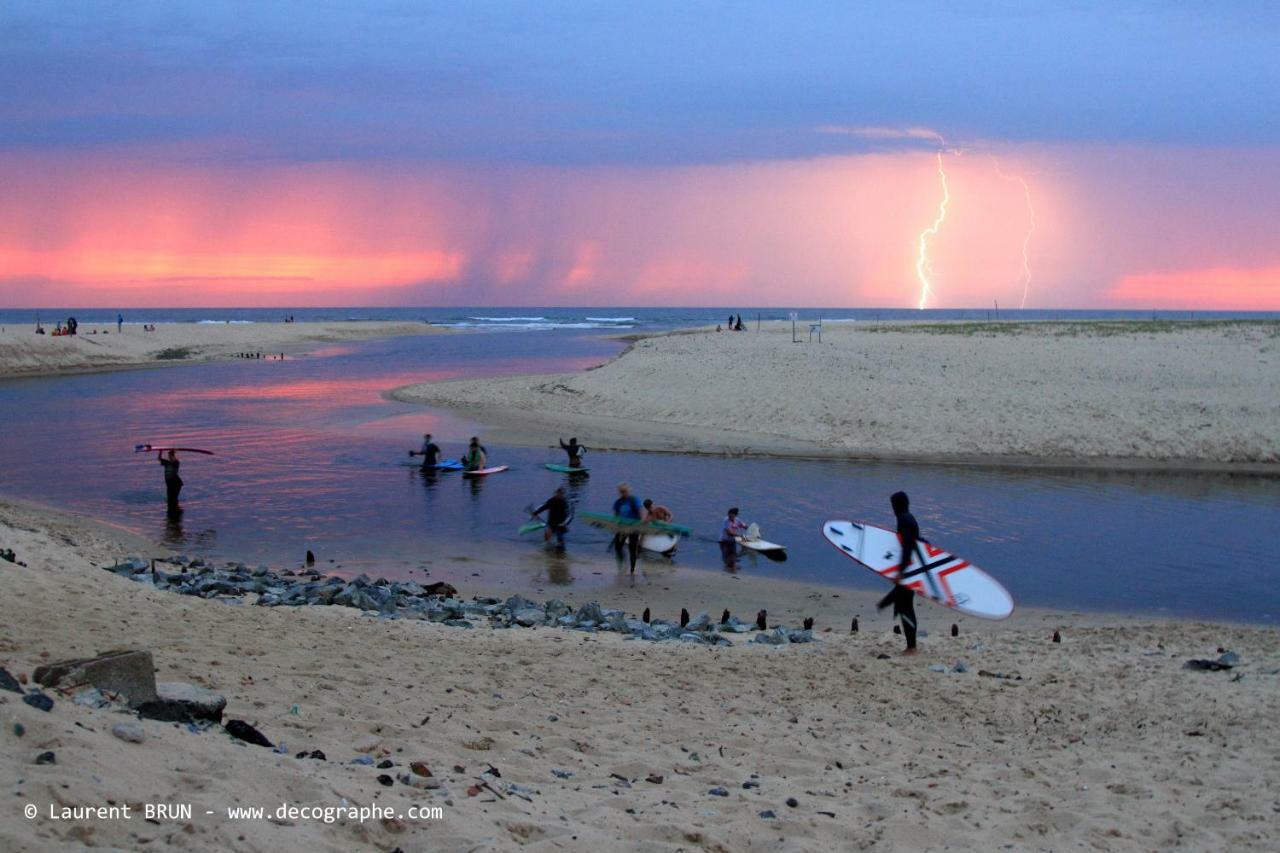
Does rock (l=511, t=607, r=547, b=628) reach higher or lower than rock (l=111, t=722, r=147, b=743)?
lower

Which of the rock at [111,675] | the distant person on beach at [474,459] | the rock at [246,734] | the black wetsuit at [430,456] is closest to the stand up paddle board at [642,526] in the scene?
the distant person on beach at [474,459]

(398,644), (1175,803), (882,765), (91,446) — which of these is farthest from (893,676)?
(91,446)

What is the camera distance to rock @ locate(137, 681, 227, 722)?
6406 mm

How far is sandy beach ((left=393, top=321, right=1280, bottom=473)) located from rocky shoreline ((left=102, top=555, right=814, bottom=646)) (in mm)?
15896

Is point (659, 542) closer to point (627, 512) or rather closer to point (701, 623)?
point (627, 512)

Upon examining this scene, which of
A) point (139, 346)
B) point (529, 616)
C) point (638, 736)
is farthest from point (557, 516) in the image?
point (139, 346)

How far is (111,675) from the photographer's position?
21.1ft

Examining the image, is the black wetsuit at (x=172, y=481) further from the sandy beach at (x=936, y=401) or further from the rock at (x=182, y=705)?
the rock at (x=182, y=705)

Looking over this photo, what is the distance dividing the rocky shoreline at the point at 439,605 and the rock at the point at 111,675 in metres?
5.50

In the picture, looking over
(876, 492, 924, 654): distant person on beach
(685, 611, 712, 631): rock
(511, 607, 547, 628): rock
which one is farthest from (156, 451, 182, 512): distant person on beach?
(876, 492, 924, 654): distant person on beach

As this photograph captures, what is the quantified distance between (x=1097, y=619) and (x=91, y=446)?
27.5 m

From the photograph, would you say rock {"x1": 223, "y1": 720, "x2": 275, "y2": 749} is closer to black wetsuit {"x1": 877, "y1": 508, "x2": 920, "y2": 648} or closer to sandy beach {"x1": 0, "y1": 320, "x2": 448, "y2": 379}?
black wetsuit {"x1": 877, "y1": 508, "x2": 920, "y2": 648}

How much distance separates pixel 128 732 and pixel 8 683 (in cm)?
92

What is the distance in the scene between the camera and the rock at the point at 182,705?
6406mm
